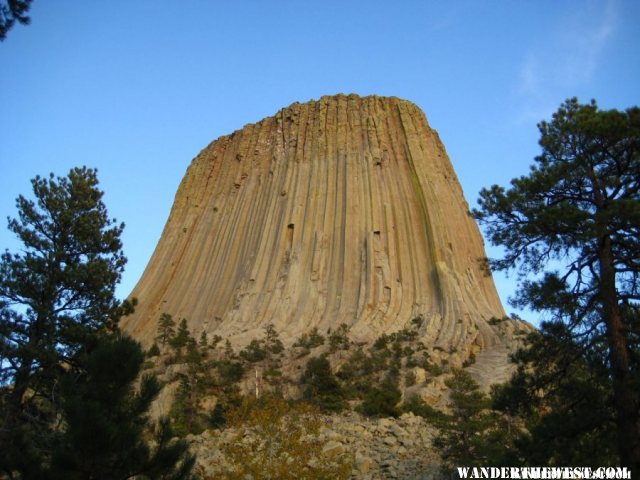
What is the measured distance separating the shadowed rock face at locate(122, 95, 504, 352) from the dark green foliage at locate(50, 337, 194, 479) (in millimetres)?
21343

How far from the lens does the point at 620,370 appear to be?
10953mm

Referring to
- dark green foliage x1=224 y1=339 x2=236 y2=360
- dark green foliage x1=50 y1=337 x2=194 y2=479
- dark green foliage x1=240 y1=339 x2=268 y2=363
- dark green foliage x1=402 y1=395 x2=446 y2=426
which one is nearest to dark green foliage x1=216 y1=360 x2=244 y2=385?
dark green foliage x1=240 y1=339 x2=268 y2=363

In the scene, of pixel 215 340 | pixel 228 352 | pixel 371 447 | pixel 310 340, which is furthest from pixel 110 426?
pixel 215 340

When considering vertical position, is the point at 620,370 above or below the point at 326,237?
below

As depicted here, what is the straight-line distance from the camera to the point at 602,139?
12.6 m

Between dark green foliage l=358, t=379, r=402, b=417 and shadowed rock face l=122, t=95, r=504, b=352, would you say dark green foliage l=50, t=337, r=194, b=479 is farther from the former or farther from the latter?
shadowed rock face l=122, t=95, r=504, b=352

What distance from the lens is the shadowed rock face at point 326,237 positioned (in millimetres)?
35844

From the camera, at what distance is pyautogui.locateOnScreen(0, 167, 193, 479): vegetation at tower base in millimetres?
10523

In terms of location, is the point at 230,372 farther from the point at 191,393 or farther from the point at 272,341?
the point at 272,341

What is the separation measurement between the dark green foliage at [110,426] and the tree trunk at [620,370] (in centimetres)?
725

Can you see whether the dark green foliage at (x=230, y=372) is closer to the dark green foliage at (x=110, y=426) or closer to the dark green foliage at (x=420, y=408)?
the dark green foliage at (x=420, y=408)

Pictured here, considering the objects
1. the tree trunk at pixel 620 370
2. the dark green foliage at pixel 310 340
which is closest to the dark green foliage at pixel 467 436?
the tree trunk at pixel 620 370

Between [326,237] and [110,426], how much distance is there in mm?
30594

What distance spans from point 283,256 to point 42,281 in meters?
22.1
